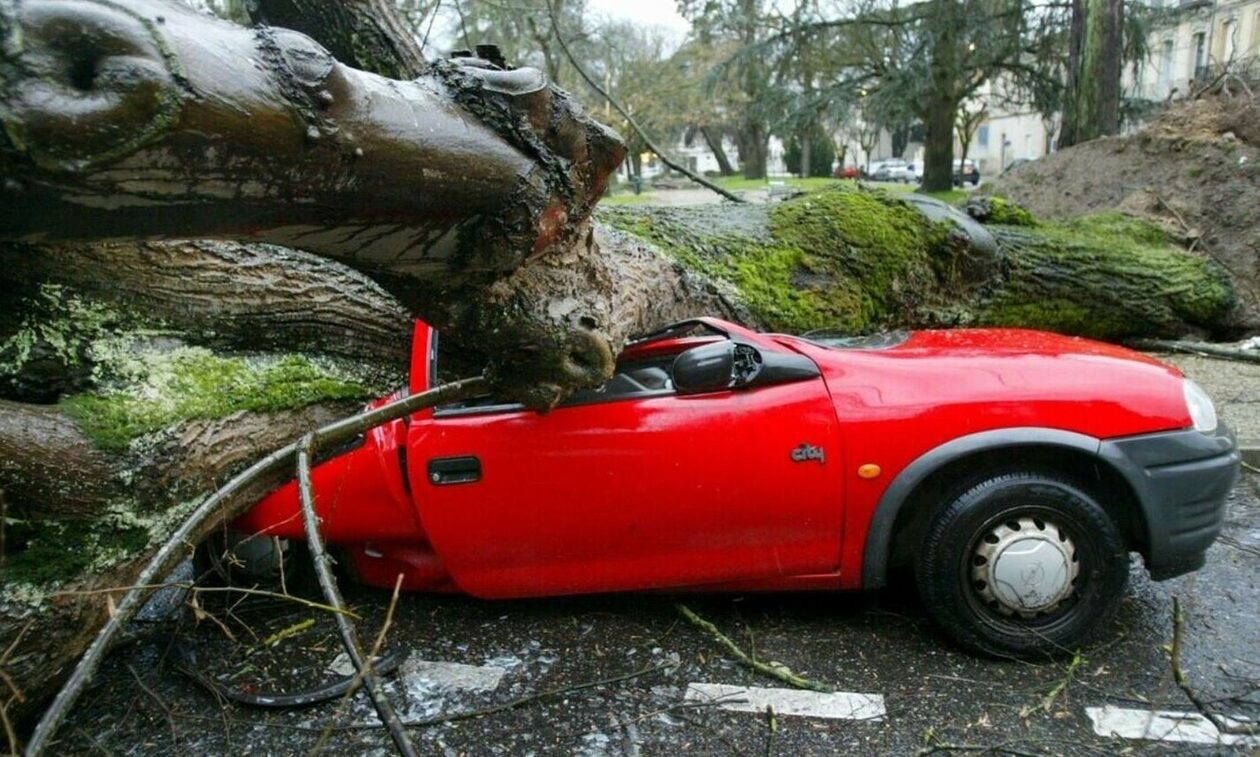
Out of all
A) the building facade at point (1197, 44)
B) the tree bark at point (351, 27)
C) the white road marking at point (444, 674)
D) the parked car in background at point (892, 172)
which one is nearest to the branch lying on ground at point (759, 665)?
the white road marking at point (444, 674)

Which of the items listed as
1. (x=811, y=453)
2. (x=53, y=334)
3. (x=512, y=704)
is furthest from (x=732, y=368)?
(x=53, y=334)

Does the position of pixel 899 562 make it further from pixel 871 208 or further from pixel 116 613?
pixel 871 208

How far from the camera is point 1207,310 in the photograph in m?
7.37

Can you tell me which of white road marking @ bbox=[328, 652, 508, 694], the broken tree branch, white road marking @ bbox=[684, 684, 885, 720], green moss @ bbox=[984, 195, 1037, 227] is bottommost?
white road marking @ bbox=[328, 652, 508, 694]

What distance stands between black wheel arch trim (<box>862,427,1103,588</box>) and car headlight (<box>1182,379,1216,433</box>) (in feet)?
1.37

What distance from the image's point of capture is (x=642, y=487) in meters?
3.26

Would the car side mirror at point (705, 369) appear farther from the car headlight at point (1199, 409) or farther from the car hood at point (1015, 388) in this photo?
the car headlight at point (1199, 409)

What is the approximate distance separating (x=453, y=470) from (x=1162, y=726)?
2.51m

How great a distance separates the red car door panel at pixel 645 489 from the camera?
3.21 m

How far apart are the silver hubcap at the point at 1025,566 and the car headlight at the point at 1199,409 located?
0.64 m

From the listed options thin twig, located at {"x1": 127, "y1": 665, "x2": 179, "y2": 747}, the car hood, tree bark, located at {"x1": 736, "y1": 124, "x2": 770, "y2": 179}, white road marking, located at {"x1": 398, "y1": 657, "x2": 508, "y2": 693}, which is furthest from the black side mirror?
tree bark, located at {"x1": 736, "y1": 124, "x2": 770, "y2": 179}

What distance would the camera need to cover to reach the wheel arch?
308 cm

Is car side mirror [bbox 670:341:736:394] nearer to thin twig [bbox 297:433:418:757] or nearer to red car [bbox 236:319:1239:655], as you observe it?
red car [bbox 236:319:1239:655]

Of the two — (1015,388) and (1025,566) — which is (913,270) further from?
(1025,566)
